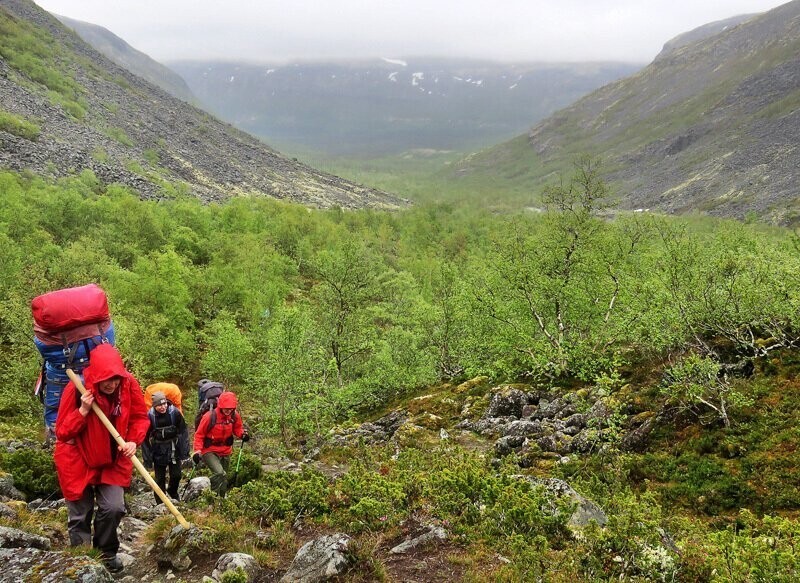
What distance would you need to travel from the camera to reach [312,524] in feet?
28.3

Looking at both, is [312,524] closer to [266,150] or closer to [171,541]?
[171,541]

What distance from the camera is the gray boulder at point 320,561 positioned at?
6621mm

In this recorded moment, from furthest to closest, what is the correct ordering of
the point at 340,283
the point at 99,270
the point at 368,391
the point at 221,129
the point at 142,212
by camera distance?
the point at 221,129 < the point at 142,212 < the point at 99,270 < the point at 340,283 < the point at 368,391

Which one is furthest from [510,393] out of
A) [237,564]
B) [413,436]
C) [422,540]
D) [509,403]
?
[237,564]

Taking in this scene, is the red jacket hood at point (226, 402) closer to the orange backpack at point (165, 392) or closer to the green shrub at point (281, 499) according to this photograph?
the orange backpack at point (165, 392)

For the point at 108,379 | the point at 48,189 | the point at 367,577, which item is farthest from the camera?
the point at 48,189

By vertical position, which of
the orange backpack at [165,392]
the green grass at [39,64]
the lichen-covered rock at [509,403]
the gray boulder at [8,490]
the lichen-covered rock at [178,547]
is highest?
the green grass at [39,64]

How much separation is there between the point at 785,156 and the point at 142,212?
17427 centimetres

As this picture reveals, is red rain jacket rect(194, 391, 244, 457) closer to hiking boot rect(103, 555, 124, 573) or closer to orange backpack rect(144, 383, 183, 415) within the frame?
orange backpack rect(144, 383, 183, 415)

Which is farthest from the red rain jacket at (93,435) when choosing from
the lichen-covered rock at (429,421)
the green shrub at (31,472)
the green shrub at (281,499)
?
the lichen-covered rock at (429,421)

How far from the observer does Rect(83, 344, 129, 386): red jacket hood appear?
241 inches

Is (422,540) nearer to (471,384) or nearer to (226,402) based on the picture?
(226,402)

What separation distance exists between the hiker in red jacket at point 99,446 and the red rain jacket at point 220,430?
3.98m

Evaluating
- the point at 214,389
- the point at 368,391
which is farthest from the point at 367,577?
the point at 368,391
